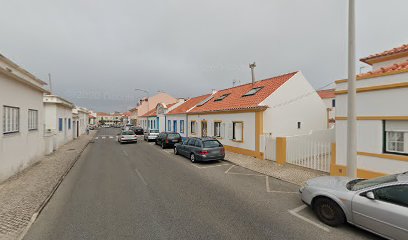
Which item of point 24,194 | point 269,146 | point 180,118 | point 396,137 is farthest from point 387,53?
point 180,118

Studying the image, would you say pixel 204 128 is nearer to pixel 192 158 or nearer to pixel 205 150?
pixel 192 158

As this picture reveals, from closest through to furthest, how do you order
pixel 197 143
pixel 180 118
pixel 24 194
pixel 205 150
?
pixel 24 194, pixel 205 150, pixel 197 143, pixel 180 118

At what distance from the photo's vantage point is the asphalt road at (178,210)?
444cm

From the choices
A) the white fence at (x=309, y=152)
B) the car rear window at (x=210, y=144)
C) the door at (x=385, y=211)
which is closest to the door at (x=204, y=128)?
the car rear window at (x=210, y=144)

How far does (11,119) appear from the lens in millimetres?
8602

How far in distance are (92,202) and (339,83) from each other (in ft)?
33.8

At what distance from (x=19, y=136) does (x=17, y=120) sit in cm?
76

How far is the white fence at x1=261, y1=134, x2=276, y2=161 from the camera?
1170cm

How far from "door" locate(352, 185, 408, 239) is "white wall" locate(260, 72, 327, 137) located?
28.1 feet

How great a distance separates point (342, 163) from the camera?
8055mm

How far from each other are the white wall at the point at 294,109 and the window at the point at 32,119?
13.6 metres

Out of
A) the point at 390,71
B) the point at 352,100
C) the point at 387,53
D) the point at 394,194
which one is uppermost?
the point at 387,53

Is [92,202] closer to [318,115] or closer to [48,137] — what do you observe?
[48,137]

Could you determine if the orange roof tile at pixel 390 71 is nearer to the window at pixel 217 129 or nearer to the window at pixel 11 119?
the window at pixel 217 129
